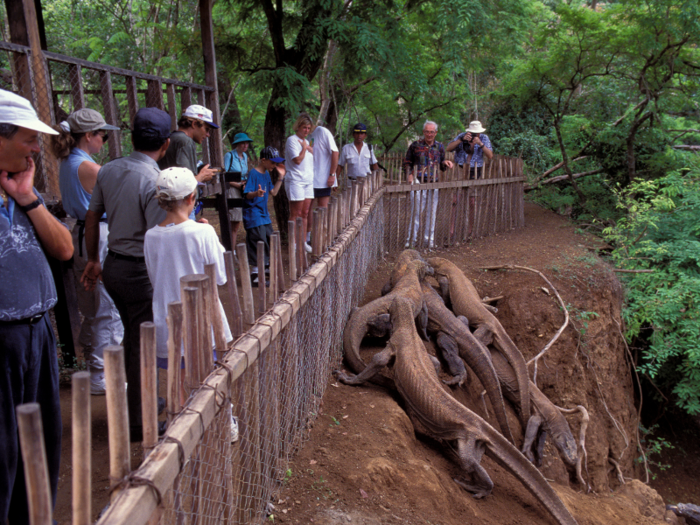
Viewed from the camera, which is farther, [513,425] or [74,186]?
[513,425]

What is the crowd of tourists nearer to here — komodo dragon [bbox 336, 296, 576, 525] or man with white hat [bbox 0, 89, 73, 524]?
man with white hat [bbox 0, 89, 73, 524]

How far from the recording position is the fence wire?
1.99 m

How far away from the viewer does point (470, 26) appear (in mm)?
7852

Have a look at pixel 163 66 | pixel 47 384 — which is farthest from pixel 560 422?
pixel 163 66

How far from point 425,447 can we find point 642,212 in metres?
6.86

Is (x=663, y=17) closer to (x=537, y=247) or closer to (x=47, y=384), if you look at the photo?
(x=537, y=247)

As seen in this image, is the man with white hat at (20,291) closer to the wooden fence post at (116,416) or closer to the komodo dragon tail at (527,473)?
the wooden fence post at (116,416)

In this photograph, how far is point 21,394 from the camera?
6.82 feet

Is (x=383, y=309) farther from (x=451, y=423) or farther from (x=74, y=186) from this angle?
(x=74, y=186)

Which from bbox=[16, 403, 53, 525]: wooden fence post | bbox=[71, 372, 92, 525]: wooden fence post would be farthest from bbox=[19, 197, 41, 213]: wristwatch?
bbox=[16, 403, 53, 525]: wooden fence post

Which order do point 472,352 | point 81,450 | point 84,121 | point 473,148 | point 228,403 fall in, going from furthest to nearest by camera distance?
point 473,148 < point 472,352 < point 84,121 < point 228,403 < point 81,450

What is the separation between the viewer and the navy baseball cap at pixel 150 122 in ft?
9.97

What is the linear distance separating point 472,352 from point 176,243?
4.12 metres

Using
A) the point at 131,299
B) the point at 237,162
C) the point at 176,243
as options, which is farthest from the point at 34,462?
the point at 237,162
